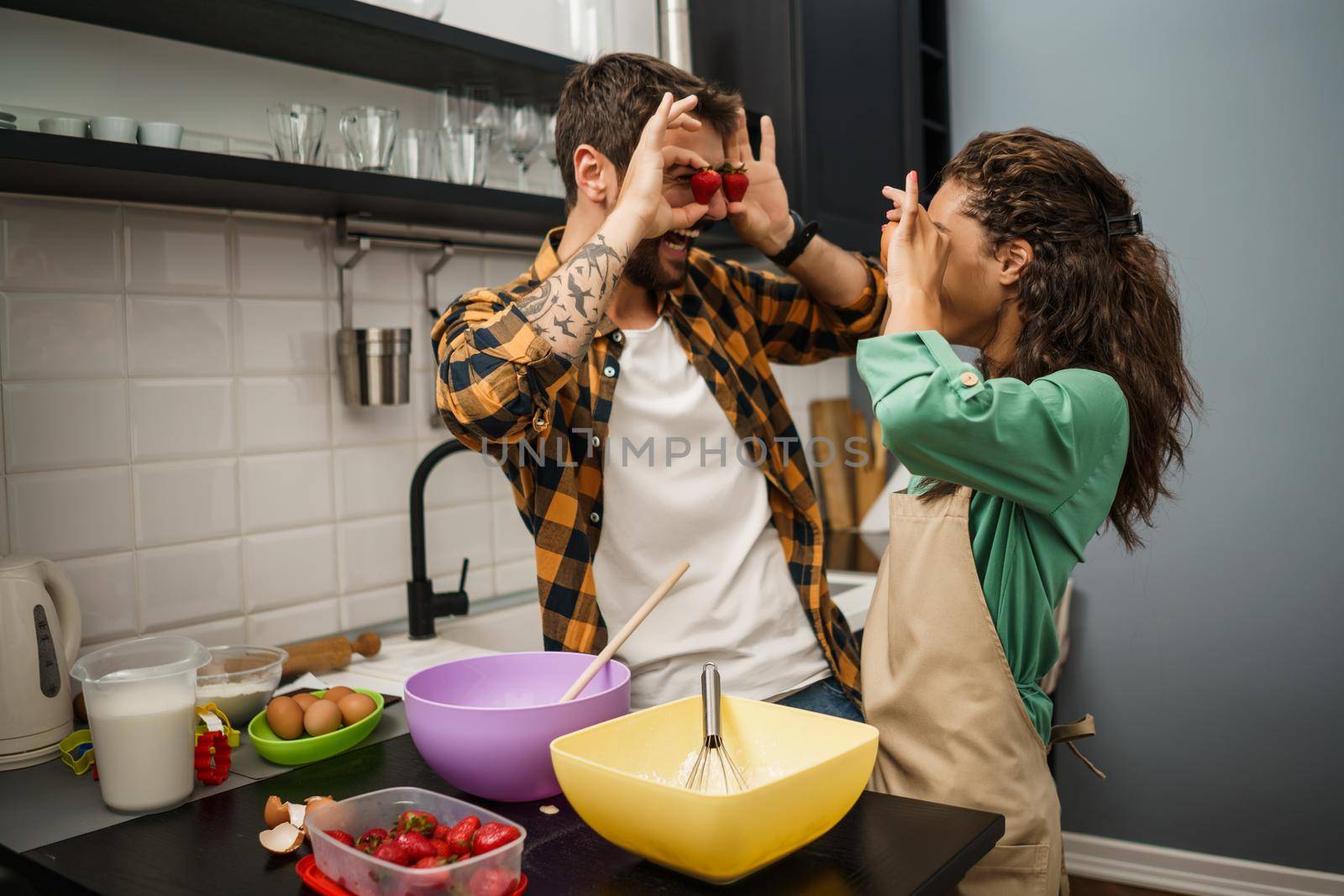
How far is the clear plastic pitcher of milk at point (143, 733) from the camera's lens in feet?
3.70

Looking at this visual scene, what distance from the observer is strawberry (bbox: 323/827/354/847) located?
0.90 metres

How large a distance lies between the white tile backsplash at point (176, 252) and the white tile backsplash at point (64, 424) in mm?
168

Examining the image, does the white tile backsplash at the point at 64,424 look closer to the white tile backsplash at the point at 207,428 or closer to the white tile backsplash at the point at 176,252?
the white tile backsplash at the point at 207,428

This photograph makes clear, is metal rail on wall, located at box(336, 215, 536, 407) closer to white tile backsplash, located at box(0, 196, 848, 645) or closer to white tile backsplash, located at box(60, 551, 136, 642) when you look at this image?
white tile backsplash, located at box(0, 196, 848, 645)

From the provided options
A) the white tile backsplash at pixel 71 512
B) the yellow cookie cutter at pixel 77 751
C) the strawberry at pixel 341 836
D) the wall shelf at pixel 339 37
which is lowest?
the yellow cookie cutter at pixel 77 751

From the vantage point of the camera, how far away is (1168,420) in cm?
→ 127

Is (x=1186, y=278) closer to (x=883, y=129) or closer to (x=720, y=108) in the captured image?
(x=883, y=129)

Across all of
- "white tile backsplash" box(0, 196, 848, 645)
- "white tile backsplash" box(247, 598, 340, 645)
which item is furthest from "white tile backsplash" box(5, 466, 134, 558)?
"white tile backsplash" box(247, 598, 340, 645)

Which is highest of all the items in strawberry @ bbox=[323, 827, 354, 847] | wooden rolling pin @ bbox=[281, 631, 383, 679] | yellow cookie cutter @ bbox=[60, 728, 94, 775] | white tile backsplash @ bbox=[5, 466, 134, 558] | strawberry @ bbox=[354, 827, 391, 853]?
white tile backsplash @ bbox=[5, 466, 134, 558]

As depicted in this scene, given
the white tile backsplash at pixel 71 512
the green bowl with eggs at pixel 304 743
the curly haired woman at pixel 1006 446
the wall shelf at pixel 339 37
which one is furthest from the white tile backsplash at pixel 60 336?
the curly haired woman at pixel 1006 446

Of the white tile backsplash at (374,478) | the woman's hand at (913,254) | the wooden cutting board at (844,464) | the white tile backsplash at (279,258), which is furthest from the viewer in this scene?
the wooden cutting board at (844,464)

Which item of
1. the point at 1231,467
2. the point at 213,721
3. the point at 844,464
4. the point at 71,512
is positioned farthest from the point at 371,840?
the point at 1231,467

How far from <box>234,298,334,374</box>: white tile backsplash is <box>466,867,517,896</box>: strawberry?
3.77ft

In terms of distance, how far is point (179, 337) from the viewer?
1.66 meters
